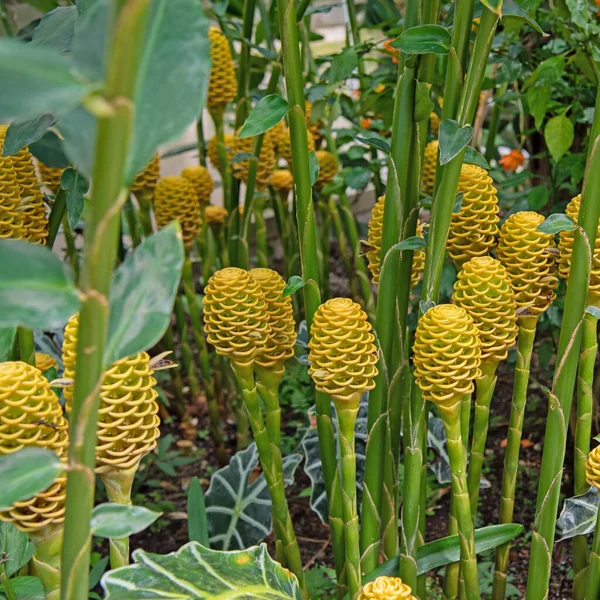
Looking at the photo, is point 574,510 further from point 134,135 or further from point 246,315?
point 134,135

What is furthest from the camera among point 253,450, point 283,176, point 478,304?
point 283,176

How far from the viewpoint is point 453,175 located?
54cm

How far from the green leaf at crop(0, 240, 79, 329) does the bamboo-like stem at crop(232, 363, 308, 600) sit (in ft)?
Result: 1.14

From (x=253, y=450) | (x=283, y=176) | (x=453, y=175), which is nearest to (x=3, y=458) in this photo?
(x=453, y=175)

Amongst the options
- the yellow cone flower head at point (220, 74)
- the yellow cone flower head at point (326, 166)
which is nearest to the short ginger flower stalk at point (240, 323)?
the yellow cone flower head at point (220, 74)

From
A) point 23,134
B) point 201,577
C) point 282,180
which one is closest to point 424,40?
point 23,134

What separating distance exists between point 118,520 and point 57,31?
0.40m

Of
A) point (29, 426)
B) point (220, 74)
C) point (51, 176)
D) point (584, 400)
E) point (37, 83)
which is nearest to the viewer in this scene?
point (37, 83)

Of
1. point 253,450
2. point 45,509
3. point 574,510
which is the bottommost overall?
point 253,450

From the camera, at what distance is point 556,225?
54cm

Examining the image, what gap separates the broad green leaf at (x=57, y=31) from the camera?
1.90 ft

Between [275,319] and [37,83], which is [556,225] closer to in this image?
[275,319]

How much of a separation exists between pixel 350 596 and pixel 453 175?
1.17 ft

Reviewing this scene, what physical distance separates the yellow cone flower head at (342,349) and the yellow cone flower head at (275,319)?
103 mm
